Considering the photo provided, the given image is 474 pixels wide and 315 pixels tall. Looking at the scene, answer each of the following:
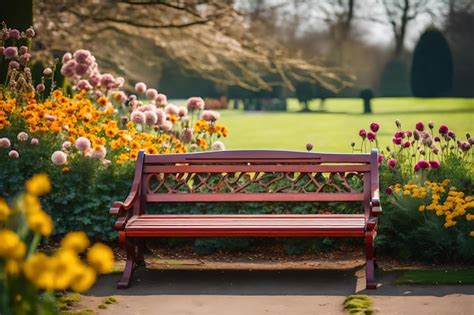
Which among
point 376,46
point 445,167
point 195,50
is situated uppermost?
point 376,46

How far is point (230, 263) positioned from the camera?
20.7ft

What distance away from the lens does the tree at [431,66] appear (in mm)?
29306

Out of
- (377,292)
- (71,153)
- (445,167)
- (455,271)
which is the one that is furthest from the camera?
(71,153)

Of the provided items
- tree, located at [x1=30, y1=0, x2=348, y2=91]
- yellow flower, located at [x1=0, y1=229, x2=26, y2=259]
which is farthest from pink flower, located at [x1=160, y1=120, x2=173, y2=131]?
yellow flower, located at [x1=0, y1=229, x2=26, y2=259]

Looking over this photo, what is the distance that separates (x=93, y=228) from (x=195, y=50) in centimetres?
662

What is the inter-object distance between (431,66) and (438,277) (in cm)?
2599

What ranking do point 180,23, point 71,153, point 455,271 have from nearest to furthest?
1. point 455,271
2. point 71,153
3. point 180,23

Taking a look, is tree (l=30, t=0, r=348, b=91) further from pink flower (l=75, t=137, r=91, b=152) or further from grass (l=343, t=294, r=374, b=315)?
grass (l=343, t=294, r=374, b=315)

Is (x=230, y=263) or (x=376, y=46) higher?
(x=376, y=46)

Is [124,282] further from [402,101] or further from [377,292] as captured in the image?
[402,101]

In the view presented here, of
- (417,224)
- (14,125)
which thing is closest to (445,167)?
(417,224)

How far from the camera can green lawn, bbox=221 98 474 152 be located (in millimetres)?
20703

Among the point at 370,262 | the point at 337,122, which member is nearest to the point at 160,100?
the point at 370,262

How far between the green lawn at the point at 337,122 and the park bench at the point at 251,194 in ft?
39.6
